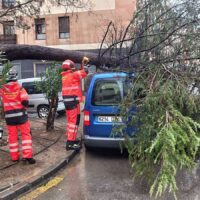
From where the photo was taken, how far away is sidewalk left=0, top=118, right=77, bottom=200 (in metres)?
5.35

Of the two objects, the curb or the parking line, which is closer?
the curb

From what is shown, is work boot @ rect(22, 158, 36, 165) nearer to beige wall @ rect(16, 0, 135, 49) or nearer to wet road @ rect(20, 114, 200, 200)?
wet road @ rect(20, 114, 200, 200)

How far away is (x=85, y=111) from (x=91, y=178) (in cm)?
174

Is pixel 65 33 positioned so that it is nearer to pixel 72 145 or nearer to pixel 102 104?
pixel 72 145

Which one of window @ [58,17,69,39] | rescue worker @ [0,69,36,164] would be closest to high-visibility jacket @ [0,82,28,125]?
rescue worker @ [0,69,36,164]

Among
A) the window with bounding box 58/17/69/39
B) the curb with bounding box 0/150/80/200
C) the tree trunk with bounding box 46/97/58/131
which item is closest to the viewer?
the curb with bounding box 0/150/80/200

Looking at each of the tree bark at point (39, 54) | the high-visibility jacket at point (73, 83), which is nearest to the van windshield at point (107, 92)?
the high-visibility jacket at point (73, 83)

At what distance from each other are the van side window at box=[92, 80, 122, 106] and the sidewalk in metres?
1.27

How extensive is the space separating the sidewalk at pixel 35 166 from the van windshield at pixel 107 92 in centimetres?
127

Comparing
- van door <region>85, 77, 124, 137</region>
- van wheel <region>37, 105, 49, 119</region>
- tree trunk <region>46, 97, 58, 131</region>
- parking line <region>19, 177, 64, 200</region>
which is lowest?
van wheel <region>37, 105, 49, 119</region>

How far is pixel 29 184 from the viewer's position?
5.49m

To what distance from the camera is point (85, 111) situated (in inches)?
291

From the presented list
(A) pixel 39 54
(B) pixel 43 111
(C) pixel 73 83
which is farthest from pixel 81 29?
(C) pixel 73 83

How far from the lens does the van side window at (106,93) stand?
7034 millimetres
